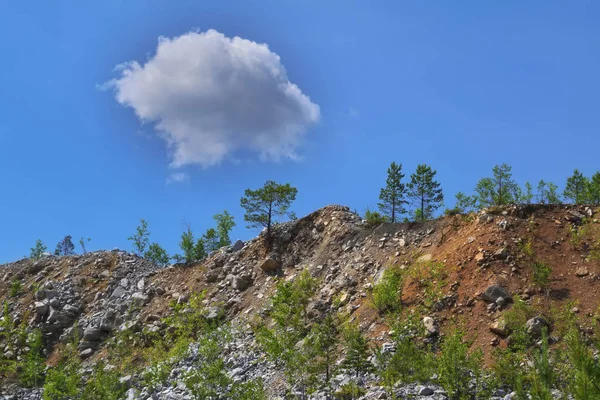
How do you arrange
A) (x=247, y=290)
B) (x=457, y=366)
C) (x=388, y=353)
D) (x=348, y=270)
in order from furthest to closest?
(x=247, y=290), (x=348, y=270), (x=388, y=353), (x=457, y=366)

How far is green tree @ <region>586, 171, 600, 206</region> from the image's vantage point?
45100mm

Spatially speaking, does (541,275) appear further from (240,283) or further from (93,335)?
(93,335)

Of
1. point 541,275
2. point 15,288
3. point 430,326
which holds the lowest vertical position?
point 430,326

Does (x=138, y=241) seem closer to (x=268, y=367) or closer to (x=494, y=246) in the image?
(x=268, y=367)

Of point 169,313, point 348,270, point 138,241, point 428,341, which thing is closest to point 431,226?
point 348,270

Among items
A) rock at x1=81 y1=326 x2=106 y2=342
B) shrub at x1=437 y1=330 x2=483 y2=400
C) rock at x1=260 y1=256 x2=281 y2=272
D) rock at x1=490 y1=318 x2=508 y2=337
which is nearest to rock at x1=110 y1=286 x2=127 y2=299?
rock at x1=81 y1=326 x2=106 y2=342

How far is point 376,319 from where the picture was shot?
22250 millimetres

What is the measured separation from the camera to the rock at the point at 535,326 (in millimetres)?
18094

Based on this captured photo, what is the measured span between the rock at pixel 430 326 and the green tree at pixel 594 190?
1246 inches

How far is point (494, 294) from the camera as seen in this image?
20453mm

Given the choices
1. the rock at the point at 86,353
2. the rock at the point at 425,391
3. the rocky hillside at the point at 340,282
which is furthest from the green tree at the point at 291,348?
the rock at the point at 86,353

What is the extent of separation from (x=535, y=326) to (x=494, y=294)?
8.12 feet

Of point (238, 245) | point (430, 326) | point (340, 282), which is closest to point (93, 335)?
point (238, 245)

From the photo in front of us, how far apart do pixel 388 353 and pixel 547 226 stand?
11.9 m
